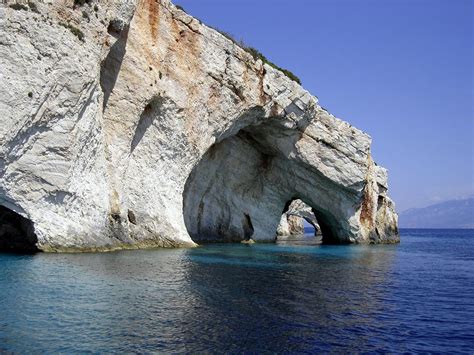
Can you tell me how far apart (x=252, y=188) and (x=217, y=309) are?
3451 centimetres

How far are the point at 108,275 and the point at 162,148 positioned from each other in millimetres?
15554

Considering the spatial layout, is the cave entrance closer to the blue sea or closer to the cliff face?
the cliff face

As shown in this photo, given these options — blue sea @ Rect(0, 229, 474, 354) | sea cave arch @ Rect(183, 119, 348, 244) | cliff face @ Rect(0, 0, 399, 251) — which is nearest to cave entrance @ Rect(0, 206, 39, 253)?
cliff face @ Rect(0, 0, 399, 251)

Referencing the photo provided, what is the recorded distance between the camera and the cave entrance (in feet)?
74.1

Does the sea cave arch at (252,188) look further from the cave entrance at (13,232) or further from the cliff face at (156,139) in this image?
the cave entrance at (13,232)

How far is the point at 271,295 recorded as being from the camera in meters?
14.5

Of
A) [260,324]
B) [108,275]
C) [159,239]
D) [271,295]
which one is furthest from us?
[159,239]

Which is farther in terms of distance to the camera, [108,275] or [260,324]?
[108,275]

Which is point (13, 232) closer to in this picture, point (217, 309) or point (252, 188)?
point (217, 309)

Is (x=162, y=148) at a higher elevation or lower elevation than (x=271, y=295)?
higher

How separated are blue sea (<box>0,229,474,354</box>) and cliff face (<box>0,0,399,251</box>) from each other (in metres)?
4.43

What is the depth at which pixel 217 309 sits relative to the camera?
39.9 feet

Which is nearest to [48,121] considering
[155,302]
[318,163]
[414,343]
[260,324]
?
[155,302]

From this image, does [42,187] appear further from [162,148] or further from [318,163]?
[318,163]
